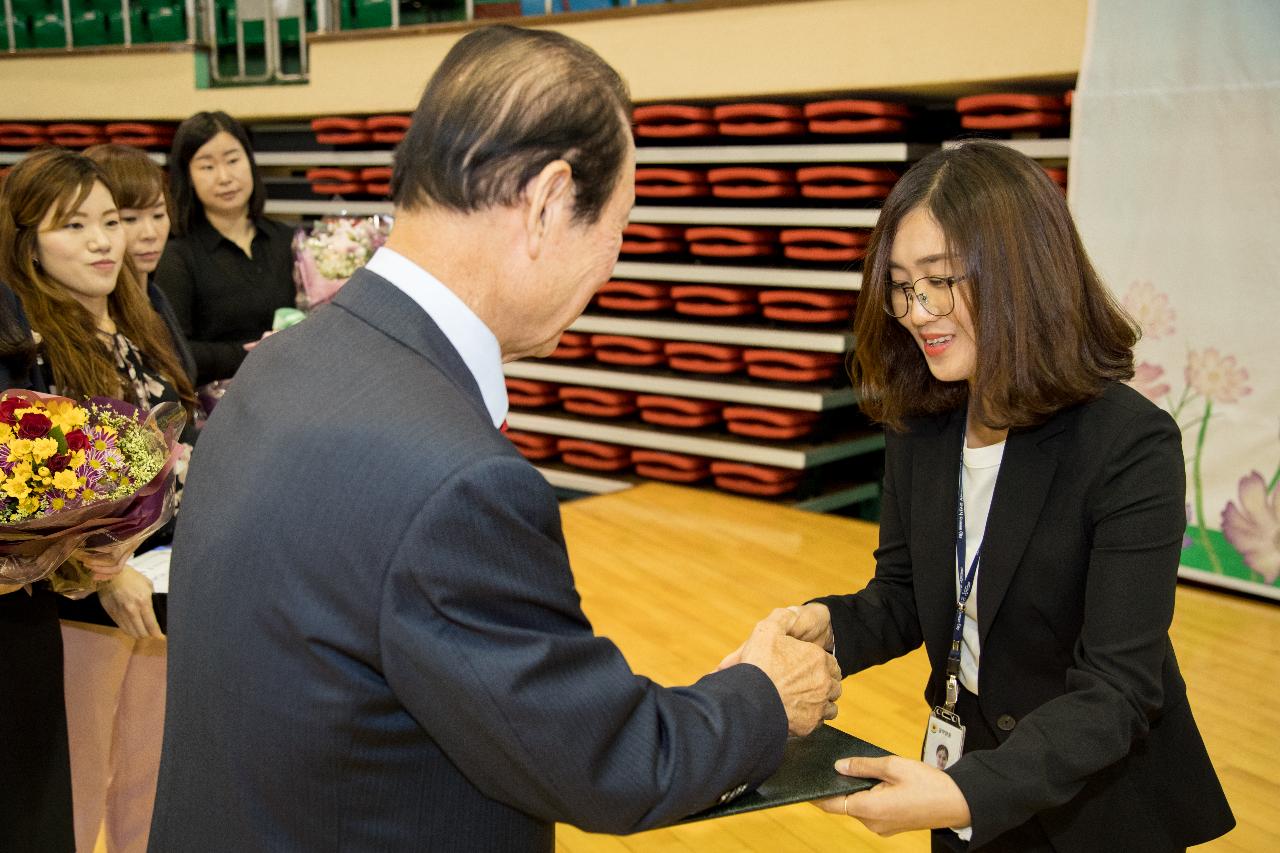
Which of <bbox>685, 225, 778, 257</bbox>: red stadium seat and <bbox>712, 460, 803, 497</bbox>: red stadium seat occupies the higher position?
<bbox>685, 225, 778, 257</bbox>: red stadium seat

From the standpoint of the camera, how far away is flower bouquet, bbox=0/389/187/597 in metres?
1.98

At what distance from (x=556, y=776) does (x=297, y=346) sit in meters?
0.47

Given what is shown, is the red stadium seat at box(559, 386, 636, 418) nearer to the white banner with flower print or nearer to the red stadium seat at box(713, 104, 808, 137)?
the red stadium seat at box(713, 104, 808, 137)

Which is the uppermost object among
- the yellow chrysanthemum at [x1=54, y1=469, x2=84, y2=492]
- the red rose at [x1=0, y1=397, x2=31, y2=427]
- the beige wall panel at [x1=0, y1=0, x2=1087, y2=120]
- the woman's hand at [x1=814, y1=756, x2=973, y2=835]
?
the beige wall panel at [x1=0, y1=0, x2=1087, y2=120]

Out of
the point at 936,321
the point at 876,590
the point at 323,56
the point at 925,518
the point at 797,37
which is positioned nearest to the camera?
the point at 936,321

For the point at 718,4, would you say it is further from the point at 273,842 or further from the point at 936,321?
the point at 273,842

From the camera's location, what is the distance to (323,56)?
7.24 m

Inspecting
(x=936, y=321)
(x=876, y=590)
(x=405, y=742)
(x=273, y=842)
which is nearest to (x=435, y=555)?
(x=405, y=742)

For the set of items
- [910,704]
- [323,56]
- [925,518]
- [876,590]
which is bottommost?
[910,704]

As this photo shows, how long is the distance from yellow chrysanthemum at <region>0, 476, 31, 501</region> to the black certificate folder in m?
1.33

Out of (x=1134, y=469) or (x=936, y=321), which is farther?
(x=936, y=321)

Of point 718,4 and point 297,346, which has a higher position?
point 718,4

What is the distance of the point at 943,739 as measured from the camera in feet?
5.61

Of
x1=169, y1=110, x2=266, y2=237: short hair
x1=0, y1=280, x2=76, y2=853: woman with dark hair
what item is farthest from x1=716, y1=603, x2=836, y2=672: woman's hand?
x1=169, y1=110, x2=266, y2=237: short hair
